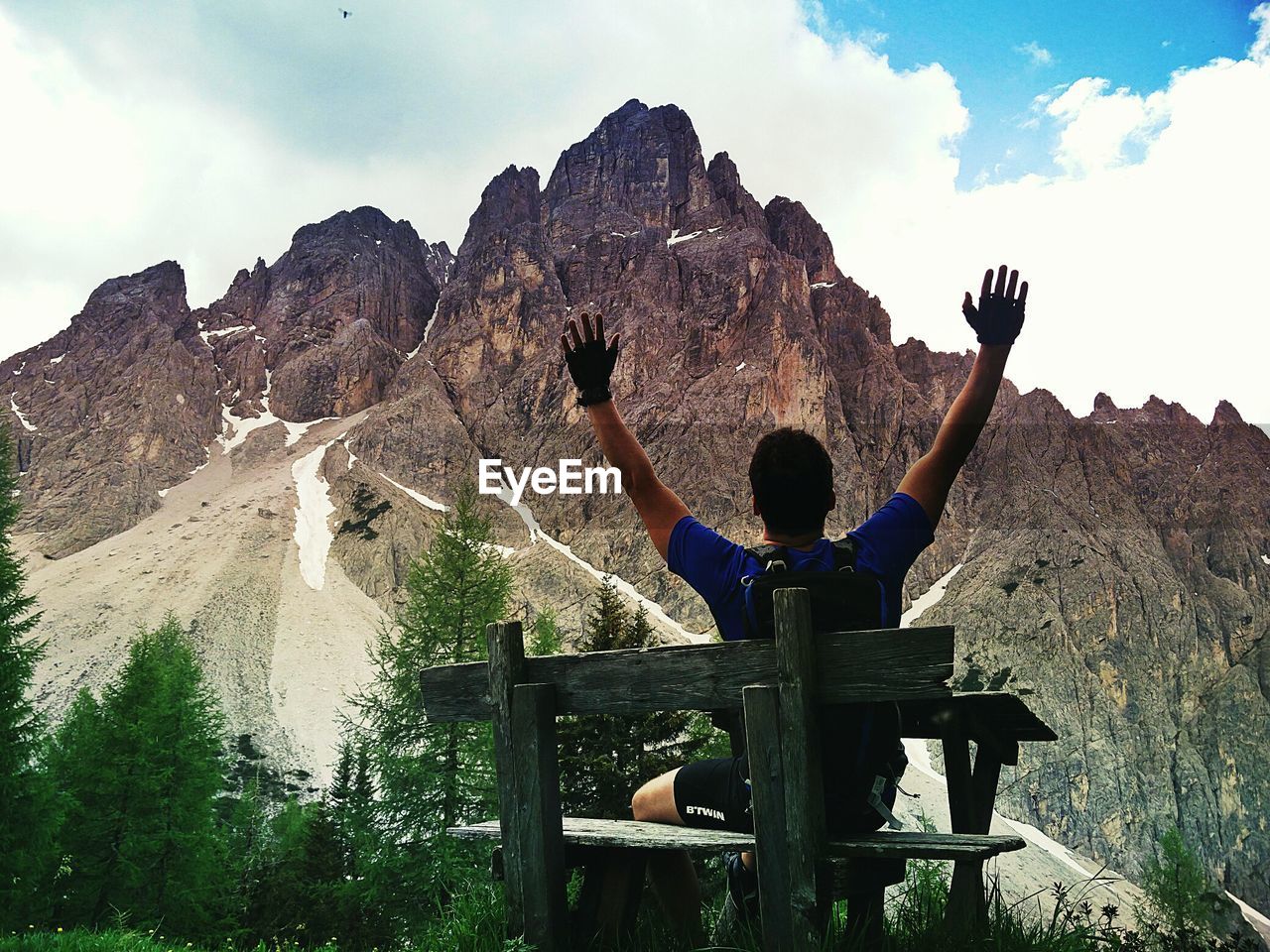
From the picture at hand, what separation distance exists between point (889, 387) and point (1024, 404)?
23595 mm

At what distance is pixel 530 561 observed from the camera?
383 feet

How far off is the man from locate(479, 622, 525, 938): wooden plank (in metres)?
0.92

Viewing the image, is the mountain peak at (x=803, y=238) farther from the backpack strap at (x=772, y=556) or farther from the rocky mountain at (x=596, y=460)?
the backpack strap at (x=772, y=556)

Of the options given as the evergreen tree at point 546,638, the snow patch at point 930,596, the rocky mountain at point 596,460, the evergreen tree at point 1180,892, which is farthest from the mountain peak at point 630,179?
the evergreen tree at point 546,638

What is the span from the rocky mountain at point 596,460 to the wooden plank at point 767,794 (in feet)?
243

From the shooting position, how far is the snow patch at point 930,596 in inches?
4439

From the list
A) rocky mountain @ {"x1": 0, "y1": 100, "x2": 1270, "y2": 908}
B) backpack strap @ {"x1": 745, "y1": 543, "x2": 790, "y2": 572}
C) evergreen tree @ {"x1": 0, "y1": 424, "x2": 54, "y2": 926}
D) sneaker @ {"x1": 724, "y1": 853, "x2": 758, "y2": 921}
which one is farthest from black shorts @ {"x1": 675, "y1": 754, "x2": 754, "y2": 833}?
rocky mountain @ {"x1": 0, "y1": 100, "x2": 1270, "y2": 908}

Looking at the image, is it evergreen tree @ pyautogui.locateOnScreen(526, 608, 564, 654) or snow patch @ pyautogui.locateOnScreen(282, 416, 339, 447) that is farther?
snow patch @ pyautogui.locateOnScreen(282, 416, 339, 447)

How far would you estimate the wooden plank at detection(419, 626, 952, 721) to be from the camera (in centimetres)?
320

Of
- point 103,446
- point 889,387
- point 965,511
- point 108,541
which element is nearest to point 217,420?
point 103,446

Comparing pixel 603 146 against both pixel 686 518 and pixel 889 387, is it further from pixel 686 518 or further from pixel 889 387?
pixel 686 518

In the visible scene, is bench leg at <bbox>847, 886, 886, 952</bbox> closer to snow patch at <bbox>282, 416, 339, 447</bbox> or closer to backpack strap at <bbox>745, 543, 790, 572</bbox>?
backpack strap at <bbox>745, 543, 790, 572</bbox>

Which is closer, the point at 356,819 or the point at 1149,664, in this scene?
the point at 356,819

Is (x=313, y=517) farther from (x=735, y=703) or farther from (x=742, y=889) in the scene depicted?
(x=735, y=703)
